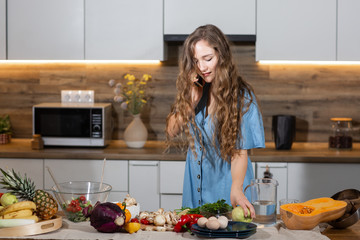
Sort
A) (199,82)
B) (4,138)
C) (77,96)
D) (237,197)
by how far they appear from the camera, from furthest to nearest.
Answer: (77,96)
(4,138)
(199,82)
(237,197)

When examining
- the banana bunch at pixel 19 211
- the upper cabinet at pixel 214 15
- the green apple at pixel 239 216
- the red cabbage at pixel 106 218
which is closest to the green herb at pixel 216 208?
the green apple at pixel 239 216

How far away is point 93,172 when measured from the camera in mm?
3408

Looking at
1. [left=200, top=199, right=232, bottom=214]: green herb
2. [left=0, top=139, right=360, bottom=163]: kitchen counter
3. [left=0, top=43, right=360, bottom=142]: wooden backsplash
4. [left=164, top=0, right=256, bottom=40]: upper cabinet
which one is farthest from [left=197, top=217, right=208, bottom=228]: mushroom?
[left=0, top=43, right=360, bottom=142]: wooden backsplash

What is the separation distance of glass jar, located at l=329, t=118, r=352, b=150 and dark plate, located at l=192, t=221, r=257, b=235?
2.05 meters

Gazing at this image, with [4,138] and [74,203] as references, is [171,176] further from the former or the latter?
[74,203]

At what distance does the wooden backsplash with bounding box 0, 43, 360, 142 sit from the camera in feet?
12.7

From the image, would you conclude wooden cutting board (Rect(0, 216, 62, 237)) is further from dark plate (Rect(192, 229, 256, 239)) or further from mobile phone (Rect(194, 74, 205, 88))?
mobile phone (Rect(194, 74, 205, 88))

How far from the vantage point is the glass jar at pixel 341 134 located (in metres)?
3.58

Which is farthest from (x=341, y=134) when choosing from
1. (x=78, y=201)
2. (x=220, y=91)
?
(x=78, y=201)

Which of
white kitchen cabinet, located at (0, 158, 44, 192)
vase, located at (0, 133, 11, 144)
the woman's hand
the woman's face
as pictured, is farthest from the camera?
vase, located at (0, 133, 11, 144)

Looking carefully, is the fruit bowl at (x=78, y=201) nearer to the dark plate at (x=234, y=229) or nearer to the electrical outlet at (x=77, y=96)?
the dark plate at (x=234, y=229)

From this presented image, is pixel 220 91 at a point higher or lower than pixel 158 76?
lower

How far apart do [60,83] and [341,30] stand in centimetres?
211

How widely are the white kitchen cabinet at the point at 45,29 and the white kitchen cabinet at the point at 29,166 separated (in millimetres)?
729
